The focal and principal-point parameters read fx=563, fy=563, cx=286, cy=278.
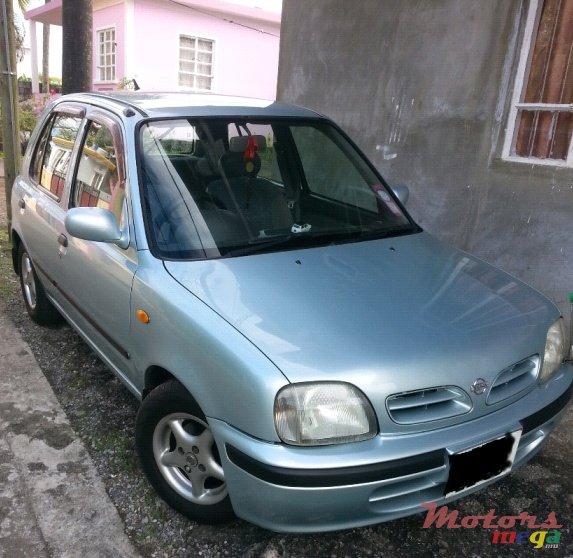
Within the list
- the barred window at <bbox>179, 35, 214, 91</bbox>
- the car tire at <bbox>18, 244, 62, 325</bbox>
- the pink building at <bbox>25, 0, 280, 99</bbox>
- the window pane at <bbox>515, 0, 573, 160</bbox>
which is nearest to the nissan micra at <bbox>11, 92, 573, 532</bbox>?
the car tire at <bbox>18, 244, 62, 325</bbox>

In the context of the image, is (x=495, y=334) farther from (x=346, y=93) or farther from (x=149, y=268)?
(x=346, y=93)

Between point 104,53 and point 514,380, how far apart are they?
1545cm

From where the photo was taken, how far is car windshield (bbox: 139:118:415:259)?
257 cm

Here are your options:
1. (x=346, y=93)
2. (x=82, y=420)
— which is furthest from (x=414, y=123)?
(x=82, y=420)

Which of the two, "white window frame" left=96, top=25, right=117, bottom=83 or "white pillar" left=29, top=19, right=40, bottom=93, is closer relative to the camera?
"white window frame" left=96, top=25, right=117, bottom=83

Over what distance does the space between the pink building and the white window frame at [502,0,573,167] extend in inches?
426

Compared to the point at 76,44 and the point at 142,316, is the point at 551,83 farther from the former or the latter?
the point at 76,44

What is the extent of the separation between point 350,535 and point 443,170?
10.8 ft

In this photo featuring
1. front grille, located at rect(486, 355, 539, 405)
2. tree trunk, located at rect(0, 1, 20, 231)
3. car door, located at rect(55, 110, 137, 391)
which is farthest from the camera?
tree trunk, located at rect(0, 1, 20, 231)

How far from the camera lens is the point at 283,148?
3361mm

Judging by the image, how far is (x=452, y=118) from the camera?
4641mm

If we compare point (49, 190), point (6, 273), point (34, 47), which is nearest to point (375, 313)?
point (49, 190)

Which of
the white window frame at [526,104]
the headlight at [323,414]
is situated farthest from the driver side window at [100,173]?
the white window frame at [526,104]

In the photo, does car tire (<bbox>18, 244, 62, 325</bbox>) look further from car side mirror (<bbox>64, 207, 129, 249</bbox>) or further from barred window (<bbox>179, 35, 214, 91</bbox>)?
barred window (<bbox>179, 35, 214, 91</bbox>)
